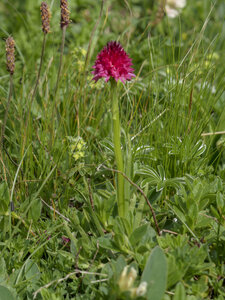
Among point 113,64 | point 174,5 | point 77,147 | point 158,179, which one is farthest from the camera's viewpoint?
point 174,5

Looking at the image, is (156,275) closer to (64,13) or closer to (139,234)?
(139,234)

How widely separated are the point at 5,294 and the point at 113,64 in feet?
2.52

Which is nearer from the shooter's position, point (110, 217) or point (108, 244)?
point (108, 244)

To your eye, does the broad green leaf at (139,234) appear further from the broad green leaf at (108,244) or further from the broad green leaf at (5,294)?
the broad green leaf at (5,294)

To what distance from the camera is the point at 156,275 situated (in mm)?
1195

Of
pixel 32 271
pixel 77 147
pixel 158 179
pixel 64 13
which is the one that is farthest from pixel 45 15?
pixel 32 271

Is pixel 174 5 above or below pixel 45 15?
above

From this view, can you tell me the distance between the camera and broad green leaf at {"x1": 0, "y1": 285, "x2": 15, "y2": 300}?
1301mm

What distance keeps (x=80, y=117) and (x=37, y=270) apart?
95 cm

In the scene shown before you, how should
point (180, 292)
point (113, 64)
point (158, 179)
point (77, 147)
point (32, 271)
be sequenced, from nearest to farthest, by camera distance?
point (180, 292)
point (113, 64)
point (32, 271)
point (158, 179)
point (77, 147)

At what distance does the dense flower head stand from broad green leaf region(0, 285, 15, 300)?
2.31ft

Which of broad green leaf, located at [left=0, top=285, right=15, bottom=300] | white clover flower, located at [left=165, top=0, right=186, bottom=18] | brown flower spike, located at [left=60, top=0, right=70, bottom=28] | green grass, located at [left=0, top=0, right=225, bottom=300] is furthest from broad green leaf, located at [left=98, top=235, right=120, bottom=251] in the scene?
white clover flower, located at [left=165, top=0, right=186, bottom=18]

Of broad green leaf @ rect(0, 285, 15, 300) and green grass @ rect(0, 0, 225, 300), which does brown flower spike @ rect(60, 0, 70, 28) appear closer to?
green grass @ rect(0, 0, 225, 300)

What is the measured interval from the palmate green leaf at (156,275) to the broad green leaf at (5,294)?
1.36 feet
